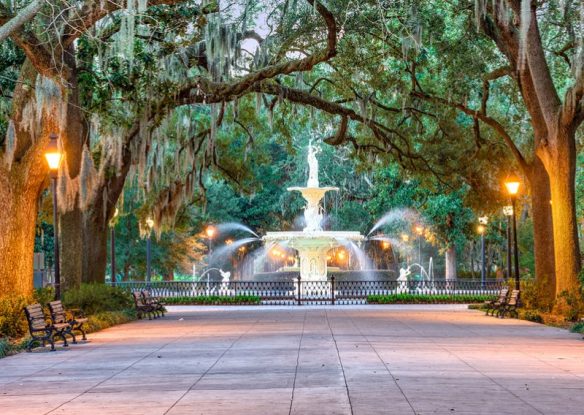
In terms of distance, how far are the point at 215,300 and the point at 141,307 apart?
11.6 metres

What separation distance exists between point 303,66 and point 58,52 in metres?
6.36

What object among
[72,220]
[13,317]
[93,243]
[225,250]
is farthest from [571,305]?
[225,250]

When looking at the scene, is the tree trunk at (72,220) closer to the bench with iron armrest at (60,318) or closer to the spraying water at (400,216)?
the bench with iron armrest at (60,318)

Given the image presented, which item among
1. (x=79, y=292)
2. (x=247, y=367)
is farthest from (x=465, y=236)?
(x=247, y=367)

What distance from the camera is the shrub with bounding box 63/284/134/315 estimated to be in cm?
2345

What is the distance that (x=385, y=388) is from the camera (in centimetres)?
1113

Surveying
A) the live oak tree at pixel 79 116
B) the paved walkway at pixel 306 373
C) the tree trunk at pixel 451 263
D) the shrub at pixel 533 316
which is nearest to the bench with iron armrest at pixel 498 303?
the shrub at pixel 533 316

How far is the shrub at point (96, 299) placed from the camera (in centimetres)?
2345

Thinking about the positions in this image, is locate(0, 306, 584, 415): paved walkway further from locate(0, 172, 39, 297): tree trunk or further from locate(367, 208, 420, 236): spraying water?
locate(367, 208, 420, 236): spraying water

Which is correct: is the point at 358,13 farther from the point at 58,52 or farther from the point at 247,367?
the point at 247,367

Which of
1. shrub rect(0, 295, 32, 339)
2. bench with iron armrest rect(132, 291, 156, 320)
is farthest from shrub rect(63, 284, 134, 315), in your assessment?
shrub rect(0, 295, 32, 339)

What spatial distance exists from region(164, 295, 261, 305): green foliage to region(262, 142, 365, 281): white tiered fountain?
4.73 m

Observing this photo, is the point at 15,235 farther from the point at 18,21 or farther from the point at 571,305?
the point at 571,305

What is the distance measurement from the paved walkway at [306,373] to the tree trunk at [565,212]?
2492 mm
